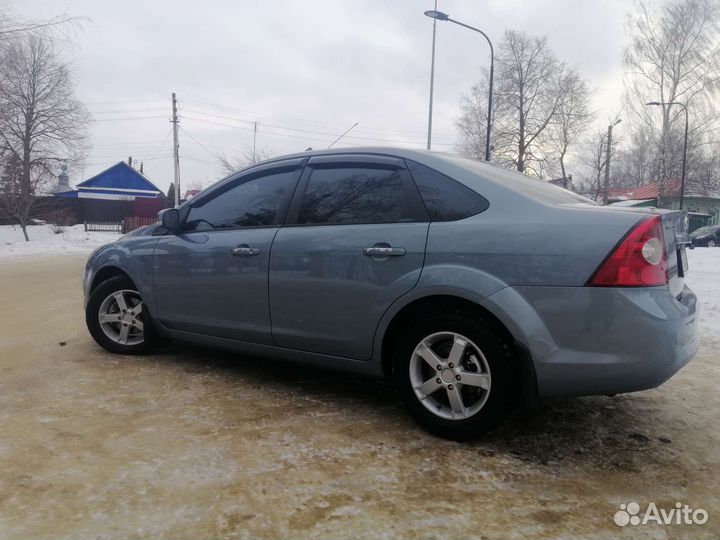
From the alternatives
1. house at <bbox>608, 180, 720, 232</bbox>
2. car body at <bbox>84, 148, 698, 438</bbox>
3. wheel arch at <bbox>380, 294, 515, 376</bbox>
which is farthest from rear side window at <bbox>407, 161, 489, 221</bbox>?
house at <bbox>608, 180, 720, 232</bbox>

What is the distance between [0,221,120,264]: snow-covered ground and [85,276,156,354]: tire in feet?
31.5

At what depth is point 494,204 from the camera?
2.87 metres

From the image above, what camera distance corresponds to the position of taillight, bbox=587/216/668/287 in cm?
249

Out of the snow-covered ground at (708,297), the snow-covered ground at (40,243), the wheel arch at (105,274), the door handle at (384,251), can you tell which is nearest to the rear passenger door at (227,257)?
the wheel arch at (105,274)

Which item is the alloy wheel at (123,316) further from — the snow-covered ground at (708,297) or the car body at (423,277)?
the snow-covered ground at (708,297)

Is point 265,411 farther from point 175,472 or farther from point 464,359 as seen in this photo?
point 464,359

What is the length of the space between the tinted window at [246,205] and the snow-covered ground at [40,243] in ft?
33.8

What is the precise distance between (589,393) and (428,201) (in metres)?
1.26

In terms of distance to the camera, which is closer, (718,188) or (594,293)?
(594,293)

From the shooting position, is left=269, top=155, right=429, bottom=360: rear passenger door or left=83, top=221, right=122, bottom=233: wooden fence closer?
left=269, top=155, right=429, bottom=360: rear passenger door

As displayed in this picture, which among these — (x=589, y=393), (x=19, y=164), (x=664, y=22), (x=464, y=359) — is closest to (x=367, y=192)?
(x=464, y=359)

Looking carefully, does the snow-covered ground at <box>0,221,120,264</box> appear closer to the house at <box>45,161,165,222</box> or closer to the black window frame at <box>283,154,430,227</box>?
the house at <box>45,161,165,222</box>

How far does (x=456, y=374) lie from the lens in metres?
2.82

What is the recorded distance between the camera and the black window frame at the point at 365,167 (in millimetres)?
3078
